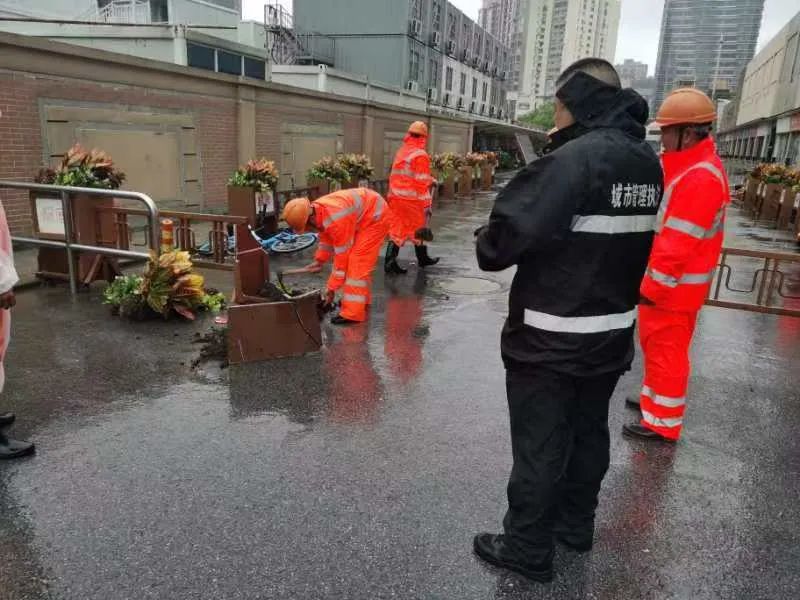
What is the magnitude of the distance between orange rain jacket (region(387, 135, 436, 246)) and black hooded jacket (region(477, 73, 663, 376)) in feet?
19.9

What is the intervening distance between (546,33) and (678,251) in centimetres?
15742

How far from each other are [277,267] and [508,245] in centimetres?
697

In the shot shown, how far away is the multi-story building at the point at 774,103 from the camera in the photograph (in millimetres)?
31828

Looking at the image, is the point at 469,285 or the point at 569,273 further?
the point at 469,285

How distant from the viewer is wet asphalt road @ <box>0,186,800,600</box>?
252 centimetres

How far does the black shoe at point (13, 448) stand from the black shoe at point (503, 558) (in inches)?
98.7

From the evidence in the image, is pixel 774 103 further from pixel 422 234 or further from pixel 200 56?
pixel 422 234

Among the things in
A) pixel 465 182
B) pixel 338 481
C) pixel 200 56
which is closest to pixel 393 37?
pixel 465 182

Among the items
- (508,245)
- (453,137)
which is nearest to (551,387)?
(508,245)

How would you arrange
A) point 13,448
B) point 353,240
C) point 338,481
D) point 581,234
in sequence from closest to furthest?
point 581,234 → point 338,481 → point 13,448 → point 353,240

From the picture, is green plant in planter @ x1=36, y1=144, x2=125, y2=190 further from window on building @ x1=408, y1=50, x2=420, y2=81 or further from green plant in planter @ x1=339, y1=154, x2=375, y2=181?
window on building @ x1=408, y1=50, x2=420, y2=81

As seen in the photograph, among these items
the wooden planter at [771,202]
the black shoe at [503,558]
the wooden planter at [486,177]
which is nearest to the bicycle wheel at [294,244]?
the black shoe at [503,558]

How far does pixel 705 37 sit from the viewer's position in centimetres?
12381

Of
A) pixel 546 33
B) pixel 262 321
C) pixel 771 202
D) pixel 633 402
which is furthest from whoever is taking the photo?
pixel 546 33
